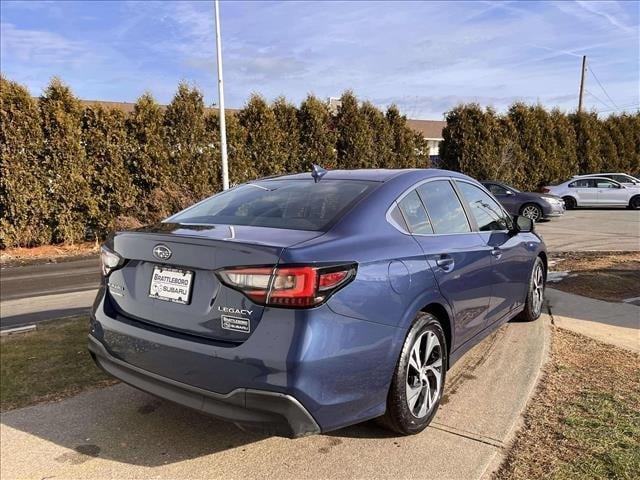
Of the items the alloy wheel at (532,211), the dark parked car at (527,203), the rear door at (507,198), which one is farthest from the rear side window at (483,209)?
the alloy wheel at (532,211)

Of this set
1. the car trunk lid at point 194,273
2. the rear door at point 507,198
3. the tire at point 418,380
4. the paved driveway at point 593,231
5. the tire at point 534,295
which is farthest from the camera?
the rear door at point 507,198

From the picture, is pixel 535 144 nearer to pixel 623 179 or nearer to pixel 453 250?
pixel 623 179

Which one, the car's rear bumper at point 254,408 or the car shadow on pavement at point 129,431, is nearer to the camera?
the car's rear bumper at point 254,408

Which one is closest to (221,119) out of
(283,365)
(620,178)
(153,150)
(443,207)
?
(153,150)

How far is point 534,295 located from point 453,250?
2.31 m

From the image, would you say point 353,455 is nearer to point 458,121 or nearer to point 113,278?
point 113,278

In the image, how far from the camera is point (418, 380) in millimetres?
3281

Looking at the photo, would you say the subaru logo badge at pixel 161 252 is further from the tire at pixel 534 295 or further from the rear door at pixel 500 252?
the tire at pixel 534 295

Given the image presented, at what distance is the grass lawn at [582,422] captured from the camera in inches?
112

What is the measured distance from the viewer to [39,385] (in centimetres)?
405

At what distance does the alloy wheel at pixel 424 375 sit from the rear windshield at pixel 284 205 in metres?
0.95

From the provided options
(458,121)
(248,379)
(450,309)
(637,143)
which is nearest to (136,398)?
(248,379)

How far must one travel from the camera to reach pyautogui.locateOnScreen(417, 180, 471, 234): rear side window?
12.4ft

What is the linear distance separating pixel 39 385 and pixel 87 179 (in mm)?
10706
